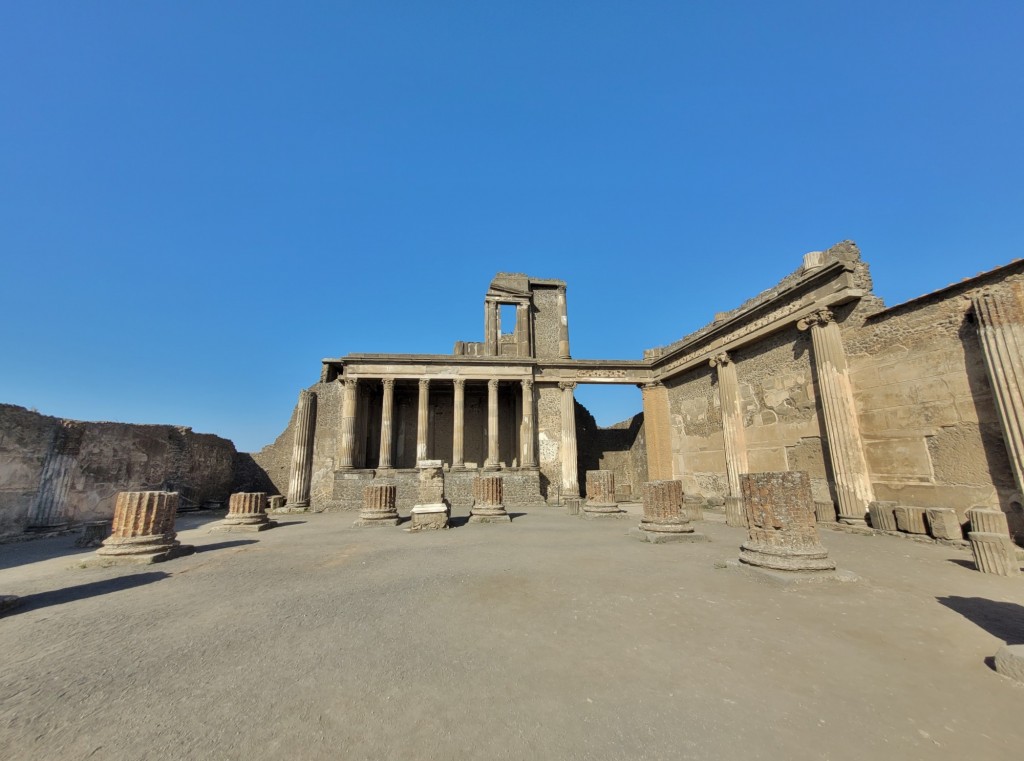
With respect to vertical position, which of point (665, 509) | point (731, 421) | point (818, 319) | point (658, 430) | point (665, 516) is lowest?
point (665, 516)

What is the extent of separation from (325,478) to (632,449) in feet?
55.8

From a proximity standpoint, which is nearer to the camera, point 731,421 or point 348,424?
point 731,421

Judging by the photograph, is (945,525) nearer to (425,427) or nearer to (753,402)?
(753,402)

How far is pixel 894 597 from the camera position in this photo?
4.45 metres

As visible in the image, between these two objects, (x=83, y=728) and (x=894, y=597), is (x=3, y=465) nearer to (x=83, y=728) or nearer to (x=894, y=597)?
(x=83, y=728)

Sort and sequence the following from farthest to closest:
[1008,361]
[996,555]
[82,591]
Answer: [1008,361] < [996,555] < [82,591]

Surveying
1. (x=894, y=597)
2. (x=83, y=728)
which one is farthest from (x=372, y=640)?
(x=894, y=597)

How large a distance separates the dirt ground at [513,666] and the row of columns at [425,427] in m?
13.0

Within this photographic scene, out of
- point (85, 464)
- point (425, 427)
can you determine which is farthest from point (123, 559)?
point (425, 427)

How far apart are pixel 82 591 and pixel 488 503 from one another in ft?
27.9

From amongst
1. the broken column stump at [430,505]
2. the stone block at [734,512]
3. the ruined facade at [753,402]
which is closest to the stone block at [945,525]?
the ruined facade at [753,402]

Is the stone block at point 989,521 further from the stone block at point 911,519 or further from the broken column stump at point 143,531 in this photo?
the broken column stump at point 143,531

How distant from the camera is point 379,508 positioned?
1216cm

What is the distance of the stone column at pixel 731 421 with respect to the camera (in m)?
14.3
